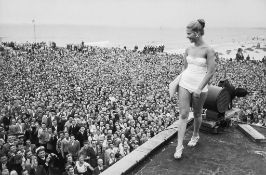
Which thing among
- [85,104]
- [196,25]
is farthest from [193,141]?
[85,104]

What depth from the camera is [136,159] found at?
→ 4.03m

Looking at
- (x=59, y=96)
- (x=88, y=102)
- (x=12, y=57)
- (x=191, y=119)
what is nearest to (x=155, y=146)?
(x=191, y=119)

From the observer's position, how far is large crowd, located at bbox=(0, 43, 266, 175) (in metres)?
8.03

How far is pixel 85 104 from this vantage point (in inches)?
558

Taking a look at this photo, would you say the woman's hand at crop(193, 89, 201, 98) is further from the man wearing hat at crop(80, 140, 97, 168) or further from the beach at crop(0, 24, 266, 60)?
the beach at crop(0, 24, 266, 60)

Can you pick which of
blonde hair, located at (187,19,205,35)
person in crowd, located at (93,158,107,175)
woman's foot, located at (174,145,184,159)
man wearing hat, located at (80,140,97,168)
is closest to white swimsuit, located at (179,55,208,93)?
blonde hair, located at (187,19,205,35)

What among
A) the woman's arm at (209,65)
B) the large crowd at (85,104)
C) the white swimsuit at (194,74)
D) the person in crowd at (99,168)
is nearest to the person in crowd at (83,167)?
the large crowd at (85,104)

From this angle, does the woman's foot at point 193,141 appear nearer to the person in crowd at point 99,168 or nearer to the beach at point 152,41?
the person in crowd at point 99,168

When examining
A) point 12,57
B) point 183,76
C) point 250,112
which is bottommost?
point 250,112

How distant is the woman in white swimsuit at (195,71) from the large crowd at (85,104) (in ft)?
12.5

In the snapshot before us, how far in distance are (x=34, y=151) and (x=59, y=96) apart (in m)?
7.70

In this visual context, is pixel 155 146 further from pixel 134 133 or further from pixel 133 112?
pixel 133 112

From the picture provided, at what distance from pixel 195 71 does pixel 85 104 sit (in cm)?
1067

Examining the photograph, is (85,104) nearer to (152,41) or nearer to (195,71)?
(195,71)
